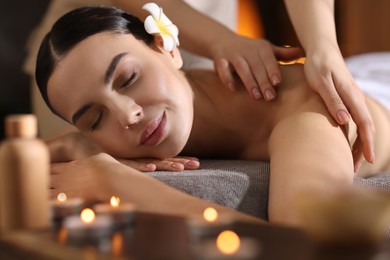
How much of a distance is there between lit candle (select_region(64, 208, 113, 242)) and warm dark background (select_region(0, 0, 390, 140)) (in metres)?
2.66

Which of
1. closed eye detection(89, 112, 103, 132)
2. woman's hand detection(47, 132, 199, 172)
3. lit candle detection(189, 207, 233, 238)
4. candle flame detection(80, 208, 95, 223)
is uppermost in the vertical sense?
lit candle detection(189, 207, 233, 238)

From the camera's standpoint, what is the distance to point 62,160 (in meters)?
1.91

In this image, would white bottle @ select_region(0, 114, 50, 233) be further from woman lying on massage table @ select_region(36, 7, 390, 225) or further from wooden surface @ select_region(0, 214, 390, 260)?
woman lying on massage table @ select_region(36, 7, 390, 225)

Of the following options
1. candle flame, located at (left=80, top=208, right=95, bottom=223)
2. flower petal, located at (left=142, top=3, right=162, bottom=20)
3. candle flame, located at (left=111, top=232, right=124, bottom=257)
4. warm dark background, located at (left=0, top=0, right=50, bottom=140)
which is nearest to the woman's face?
flower petal, located at (left=142, top=3, right=162, bottom=20)

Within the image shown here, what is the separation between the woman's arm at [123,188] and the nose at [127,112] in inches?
4.5

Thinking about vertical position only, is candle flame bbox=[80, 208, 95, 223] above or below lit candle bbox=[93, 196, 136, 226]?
below

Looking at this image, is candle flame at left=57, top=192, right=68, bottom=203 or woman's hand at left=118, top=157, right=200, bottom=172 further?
woman's hand at left=118, top=157, right=200, bottom=172

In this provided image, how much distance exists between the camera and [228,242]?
0.83 m

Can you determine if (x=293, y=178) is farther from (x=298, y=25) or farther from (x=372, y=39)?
(x=372, y=39)

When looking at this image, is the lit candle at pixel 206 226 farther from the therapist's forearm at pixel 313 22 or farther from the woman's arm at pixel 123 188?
the therapist's forearm at pixel 313 22

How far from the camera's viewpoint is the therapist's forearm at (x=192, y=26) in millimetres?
2016

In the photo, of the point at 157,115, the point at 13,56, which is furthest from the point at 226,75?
the point at 13,56

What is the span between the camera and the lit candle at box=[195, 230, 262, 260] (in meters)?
0.77

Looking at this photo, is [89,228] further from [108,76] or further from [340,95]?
[340,95]
